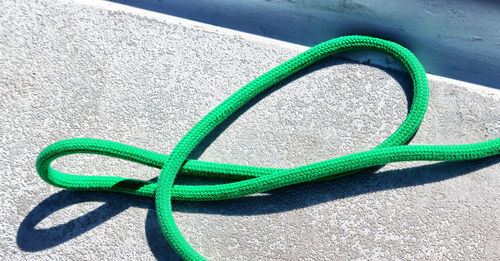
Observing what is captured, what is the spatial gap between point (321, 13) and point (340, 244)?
483mm

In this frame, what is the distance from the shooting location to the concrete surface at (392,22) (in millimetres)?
820

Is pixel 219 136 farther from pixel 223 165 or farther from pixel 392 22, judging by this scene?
pixel 392 22

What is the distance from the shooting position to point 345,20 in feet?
2.75

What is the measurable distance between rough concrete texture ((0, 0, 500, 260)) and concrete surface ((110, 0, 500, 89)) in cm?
4

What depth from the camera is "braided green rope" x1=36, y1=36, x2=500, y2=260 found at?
28.7 inches

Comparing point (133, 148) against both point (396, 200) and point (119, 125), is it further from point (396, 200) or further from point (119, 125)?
point (396, 200)

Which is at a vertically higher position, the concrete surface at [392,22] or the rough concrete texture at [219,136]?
the concrete surface at [392,22]

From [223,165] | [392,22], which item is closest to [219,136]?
[223,165]

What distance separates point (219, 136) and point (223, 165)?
0.07m

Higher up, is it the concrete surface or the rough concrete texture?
the concrete surface

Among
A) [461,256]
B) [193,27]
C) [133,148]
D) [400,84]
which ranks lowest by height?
[461,256]

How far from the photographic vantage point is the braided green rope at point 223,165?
28.7 inches

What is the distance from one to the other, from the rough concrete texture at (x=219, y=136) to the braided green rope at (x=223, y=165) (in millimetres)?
41

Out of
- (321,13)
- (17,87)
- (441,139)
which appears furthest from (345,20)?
(17,87)
